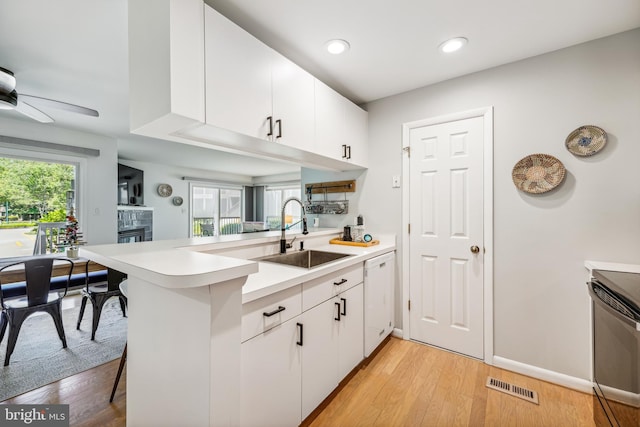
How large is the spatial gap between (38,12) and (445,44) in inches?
98.4

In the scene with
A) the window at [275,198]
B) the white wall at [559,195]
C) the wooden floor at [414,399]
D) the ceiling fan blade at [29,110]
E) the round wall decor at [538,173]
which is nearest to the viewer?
the wooden floor at [414,399]

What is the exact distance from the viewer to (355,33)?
1633 mm

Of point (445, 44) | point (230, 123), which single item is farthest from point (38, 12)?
point (445, 44)

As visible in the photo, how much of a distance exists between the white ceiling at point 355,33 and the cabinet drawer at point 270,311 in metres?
1.54

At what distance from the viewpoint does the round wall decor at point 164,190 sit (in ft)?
19.4

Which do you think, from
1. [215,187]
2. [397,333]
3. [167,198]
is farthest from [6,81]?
[215,187]

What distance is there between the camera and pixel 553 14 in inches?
58.4

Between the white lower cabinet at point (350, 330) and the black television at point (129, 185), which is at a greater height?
the black television at point (129, 185)

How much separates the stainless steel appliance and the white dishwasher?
1.25 meters

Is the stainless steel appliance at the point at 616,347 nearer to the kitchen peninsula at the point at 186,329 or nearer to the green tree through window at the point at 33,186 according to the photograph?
the kitchen peninsula at the point at 186,329

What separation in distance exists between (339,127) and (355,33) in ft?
2.31

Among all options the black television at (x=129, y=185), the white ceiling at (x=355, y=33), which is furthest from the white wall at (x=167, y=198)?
the white ceiling at (x=355, y=33)

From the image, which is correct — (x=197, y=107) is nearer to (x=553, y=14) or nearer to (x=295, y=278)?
(x=295, y=278)

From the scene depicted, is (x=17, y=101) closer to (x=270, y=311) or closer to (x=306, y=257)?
(x=306, y=257)
